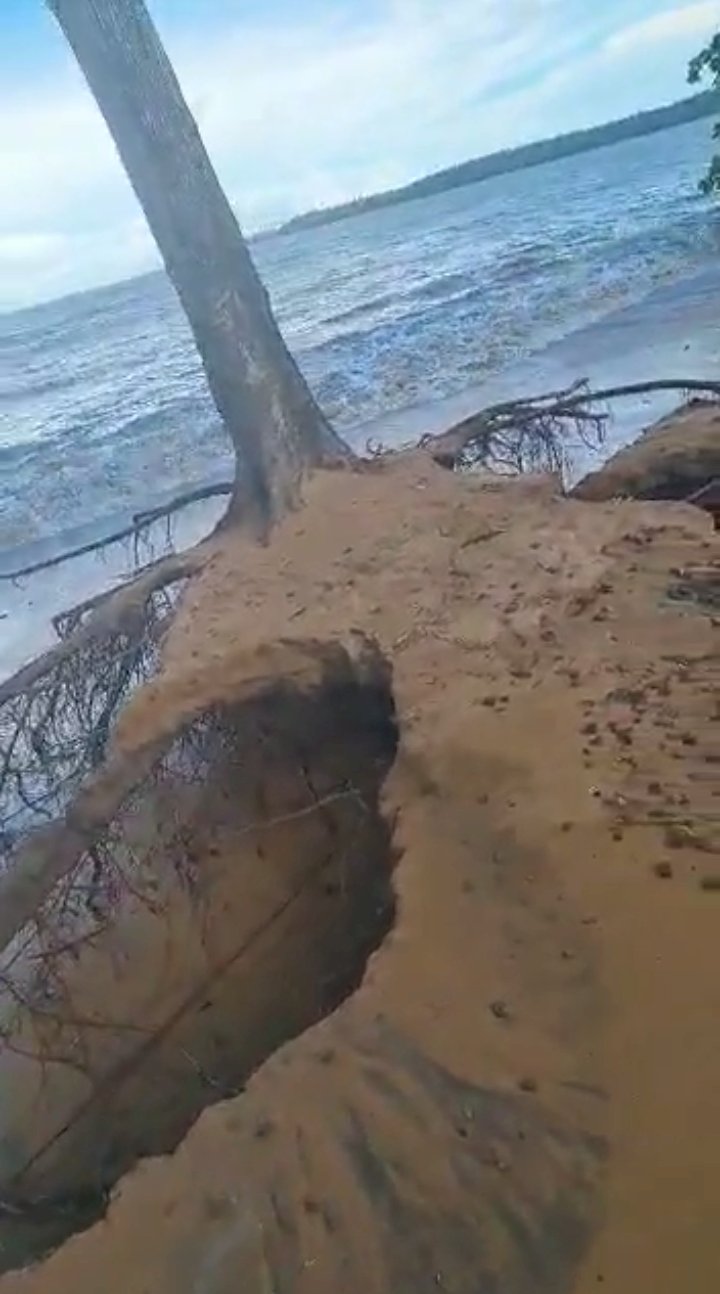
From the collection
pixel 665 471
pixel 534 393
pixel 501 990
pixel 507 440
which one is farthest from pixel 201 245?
pixel 534 393

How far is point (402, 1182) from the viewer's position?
303cm

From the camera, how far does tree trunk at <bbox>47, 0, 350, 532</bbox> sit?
600cm

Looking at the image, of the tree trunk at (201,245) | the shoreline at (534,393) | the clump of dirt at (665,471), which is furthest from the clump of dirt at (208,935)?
the shoreline at (534,393)

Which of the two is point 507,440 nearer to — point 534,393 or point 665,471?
point 665,471

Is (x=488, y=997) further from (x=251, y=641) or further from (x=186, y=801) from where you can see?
(x=186, y=801)

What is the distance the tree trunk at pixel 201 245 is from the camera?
236 inches

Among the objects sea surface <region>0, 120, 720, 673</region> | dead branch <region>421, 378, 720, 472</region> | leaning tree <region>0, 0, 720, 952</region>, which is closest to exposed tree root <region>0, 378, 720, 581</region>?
dead branch <region>421, 378, 720, 472</region>

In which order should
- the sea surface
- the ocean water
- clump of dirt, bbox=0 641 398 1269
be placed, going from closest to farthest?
clump of dirt, bbox=0 641 398 1269, the sea surface, the ocean water

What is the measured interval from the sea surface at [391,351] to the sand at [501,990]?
5102 millimetres

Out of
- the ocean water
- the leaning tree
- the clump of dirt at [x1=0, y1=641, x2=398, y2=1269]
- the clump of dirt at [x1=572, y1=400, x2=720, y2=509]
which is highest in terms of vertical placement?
the leaning tree

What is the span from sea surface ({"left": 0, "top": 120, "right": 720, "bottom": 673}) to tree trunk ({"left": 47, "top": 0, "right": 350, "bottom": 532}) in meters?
3.55

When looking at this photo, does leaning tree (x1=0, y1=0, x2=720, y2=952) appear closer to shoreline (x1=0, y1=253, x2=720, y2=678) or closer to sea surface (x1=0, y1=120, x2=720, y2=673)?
shoreline (x1=0, y1=253, x2=720, y2=678)

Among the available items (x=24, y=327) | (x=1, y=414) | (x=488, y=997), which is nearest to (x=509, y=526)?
(x=488, y=997)

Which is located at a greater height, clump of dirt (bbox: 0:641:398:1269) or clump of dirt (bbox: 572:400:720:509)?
clump of dirt (bbox: 572:400:720:509)
